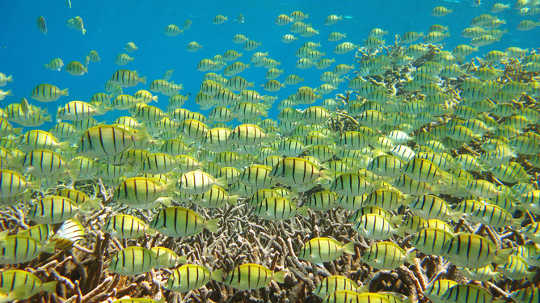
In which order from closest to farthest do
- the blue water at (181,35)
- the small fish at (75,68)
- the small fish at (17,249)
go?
the small fish at (17,249)
the small fish at (75,68)
the blue water at (181,35)

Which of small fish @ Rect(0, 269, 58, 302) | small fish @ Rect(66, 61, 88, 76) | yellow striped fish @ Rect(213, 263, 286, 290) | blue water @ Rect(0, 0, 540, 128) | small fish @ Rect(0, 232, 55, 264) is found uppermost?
blue water @ Rect(0, 0, 540, 128)

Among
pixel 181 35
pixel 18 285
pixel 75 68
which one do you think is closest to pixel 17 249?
pixel 18 285

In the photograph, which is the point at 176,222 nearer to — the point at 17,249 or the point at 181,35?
the point at 17,249

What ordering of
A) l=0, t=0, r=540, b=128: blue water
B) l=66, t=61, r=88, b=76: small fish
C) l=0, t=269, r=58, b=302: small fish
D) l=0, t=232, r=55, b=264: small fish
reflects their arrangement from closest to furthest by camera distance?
l=0, t=269, r=58, b=302: small fish < l=0, t=232, r=55, b=264: small fish < l=66, t=61, r=88, b=76: small fish < l=0, t=0, r=540, b=128: blue water

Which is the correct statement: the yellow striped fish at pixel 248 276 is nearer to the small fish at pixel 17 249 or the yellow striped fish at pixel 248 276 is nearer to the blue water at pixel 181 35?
the small fish at pixel 17 249

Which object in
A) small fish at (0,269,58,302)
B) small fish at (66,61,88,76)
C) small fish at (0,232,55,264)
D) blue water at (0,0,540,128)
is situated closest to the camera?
small fish at (0,269,58,302)

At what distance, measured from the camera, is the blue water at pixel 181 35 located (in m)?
47.0

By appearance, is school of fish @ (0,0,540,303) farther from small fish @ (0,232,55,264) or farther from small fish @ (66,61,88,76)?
small fish @ (66,61,88,76)

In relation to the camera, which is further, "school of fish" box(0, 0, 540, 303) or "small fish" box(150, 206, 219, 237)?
"small fish" box(150, 206, 219, 237)

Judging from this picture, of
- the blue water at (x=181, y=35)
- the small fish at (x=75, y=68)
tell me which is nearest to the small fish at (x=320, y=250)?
the small fish at (x=75, y=68)

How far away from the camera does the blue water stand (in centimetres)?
4703

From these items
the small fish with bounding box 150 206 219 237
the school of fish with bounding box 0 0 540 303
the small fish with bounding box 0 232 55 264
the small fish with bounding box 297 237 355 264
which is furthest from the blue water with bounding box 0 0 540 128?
the small fish with bounding box 0 232 55 264

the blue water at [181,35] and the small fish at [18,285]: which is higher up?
the blue water at [181,35]

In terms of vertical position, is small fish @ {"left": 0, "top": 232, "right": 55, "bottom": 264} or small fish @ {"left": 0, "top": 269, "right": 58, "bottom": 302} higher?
small fish @ {"left": 0, "top": 232, "right": 55, "bottom": 264}
